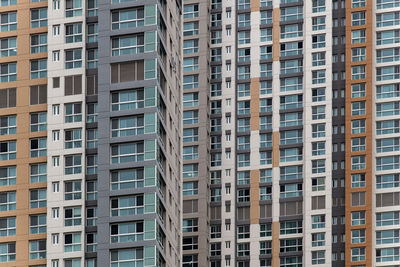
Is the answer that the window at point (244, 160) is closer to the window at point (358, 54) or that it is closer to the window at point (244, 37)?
the window at point (244, 37)

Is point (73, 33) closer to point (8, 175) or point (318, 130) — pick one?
point (8, 175)

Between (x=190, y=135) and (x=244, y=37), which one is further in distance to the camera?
(x=244, y=37)

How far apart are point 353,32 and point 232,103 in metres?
16.0

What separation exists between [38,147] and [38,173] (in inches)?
85.4

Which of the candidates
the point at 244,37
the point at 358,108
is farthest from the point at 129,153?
the point at 244,37

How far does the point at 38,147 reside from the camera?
11331 cm

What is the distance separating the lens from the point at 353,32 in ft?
511

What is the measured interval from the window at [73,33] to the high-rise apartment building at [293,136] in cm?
4509

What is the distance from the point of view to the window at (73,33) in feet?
374

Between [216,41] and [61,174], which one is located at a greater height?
[216,41]

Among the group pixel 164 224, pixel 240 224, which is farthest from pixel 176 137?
pixel 240 224

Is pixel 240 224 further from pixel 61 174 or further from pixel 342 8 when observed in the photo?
pixel 61 174

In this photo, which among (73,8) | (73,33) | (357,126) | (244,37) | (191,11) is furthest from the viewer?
(191,11)

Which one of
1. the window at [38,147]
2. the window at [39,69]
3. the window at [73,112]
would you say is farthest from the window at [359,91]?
the window at [38,147]
